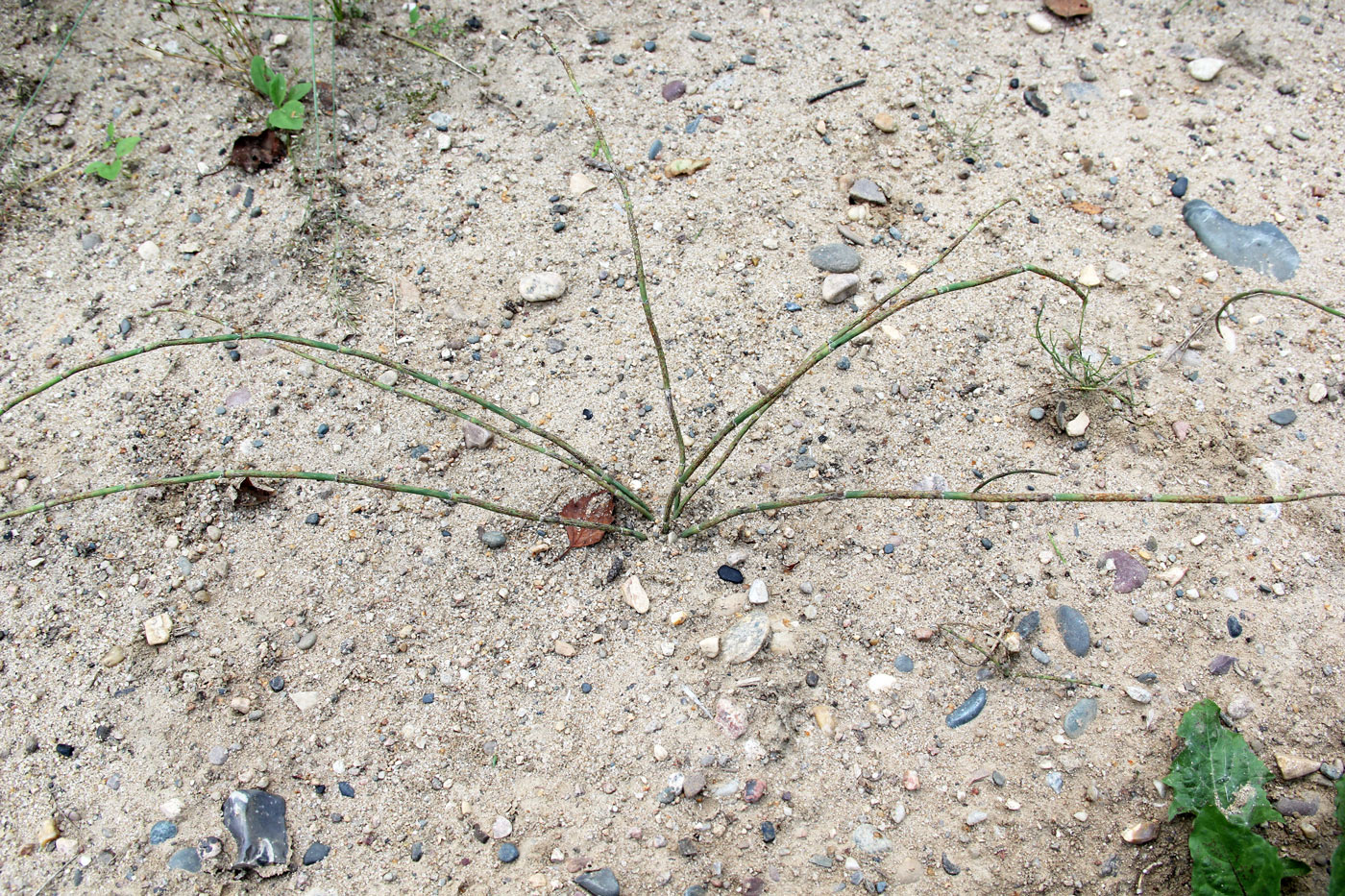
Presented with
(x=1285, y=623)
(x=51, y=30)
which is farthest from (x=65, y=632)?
(x=1285, y=623)

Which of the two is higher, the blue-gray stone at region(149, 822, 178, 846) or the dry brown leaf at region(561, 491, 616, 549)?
the dry brown leaf at region(561, 491, 616, 549)

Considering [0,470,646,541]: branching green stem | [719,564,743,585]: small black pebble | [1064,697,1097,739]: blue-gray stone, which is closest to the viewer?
[0,470,646,541]: branching green stem

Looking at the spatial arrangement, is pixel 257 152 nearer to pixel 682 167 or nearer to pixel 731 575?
pixel 682 167

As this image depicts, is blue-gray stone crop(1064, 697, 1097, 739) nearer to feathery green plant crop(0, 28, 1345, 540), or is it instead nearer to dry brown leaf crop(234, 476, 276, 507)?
feathery green plant crop(0, 28, 1345, 540)

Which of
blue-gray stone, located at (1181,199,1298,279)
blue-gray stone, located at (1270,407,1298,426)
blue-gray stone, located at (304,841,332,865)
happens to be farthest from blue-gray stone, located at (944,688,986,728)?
blue-gray stone, located at (1181,199,1298,279)

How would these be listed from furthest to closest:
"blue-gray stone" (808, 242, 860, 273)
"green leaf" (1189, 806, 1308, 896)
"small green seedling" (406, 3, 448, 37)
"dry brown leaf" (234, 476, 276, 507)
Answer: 1. "small green seedling" (406, 3, 448, 37)
2. "blue-gray stone" (808, 242, 860, 273)
3. "dry brown leaf" (234, 476, 276, 507)
4. "green leaf" (1189, 806, 1308, 896)

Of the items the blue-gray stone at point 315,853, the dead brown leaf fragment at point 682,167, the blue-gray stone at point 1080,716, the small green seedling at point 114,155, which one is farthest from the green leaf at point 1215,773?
the small green seedling at point 114,155

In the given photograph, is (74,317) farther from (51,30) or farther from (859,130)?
(859,130)
